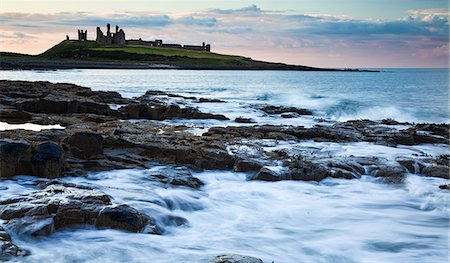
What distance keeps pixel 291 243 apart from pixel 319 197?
254cm

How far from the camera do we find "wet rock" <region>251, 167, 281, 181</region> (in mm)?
10648

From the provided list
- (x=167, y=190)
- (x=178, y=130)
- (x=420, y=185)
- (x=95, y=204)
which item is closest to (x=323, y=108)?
(x=178, y=130)

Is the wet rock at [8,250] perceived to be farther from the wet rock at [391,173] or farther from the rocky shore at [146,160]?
the wet rock at [391,173]

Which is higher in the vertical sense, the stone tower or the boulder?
the stone tower

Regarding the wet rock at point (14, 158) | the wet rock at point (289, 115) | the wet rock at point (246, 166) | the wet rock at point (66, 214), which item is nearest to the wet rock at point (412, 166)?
the wet rock at point (246, 166)

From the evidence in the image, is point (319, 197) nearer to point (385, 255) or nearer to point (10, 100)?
point (385, 255)

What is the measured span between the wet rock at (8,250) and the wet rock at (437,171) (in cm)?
910

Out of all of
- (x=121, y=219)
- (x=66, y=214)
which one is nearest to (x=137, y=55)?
(x=66, y=214)

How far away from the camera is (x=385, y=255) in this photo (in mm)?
7207

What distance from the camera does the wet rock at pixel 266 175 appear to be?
1065 centimetres

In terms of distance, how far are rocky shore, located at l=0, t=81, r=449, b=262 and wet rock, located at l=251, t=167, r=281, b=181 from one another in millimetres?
22

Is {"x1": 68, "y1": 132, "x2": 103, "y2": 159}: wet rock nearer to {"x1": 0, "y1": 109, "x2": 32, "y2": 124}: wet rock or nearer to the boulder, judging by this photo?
{"x1": 0, "y1": 109, "x2": 32, "y2": 124}: wet rock

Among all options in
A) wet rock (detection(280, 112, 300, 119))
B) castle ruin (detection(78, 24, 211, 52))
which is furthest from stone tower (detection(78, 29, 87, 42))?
wet rock (detection(280, 112, 300, 119))

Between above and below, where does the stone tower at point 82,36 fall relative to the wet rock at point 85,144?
above
